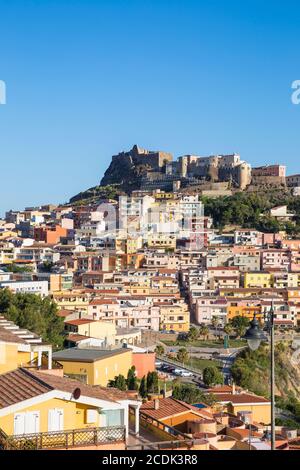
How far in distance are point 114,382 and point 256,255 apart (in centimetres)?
2546

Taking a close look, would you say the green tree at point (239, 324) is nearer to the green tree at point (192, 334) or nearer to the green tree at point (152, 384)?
the green tree at point (192, 334)

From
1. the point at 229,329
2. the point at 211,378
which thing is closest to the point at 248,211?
the point at 229,329

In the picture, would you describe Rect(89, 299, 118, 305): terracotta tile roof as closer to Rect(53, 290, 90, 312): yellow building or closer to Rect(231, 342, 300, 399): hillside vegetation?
Rect(53, 290, 90, 312): yellow building

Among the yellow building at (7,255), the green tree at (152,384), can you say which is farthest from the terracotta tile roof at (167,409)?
the yellow building at (7,255)

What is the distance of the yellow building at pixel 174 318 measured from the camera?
91.9 ft

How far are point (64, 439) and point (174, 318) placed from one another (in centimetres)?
2395

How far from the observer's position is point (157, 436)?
552 centimetres

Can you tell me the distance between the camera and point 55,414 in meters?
4.75

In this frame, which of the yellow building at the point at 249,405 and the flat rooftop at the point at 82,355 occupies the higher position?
the flat rooftop at the point at 82,355

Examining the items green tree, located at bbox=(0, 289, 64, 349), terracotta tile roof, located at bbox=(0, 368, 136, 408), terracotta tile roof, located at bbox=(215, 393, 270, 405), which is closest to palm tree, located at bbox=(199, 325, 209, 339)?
green tree, located at bbox=(0, 289, 64, 349)

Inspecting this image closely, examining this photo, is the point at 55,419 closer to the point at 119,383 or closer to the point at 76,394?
the point at 76,394

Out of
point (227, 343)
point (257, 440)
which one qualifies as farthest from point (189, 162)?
point (257, 440)

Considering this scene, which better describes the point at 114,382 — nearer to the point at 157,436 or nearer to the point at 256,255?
the point at 157,436
